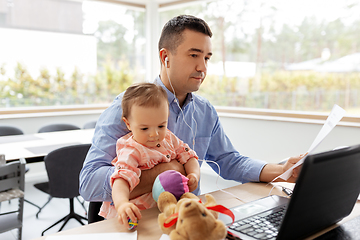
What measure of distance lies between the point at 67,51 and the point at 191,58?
13.9 feet

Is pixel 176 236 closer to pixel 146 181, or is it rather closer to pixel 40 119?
pixel 146 181

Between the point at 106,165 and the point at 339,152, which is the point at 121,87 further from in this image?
the point at 339,152

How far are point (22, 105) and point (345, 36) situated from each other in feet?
14.7

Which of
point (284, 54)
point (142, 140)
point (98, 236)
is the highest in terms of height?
point (284, 54)

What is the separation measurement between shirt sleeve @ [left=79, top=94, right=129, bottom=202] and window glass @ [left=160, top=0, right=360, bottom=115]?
332cm

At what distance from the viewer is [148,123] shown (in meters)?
1.12

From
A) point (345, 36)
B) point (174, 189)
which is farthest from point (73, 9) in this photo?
point (174, 189)

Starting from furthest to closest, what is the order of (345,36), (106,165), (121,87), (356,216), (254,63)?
(121,87), (254,63), (345,36), (106,165), (356,216)

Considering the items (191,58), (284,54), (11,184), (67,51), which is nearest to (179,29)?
(191,58)

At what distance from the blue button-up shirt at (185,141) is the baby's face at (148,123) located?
17cm

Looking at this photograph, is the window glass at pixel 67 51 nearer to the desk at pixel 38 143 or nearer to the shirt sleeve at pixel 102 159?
the desk at pixel 38 143

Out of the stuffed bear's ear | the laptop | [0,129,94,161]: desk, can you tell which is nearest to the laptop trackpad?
the laptop

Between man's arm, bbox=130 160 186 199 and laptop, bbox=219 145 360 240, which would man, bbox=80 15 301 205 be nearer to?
man's arm, bbox=130 160 186 199

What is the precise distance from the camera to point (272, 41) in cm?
452
